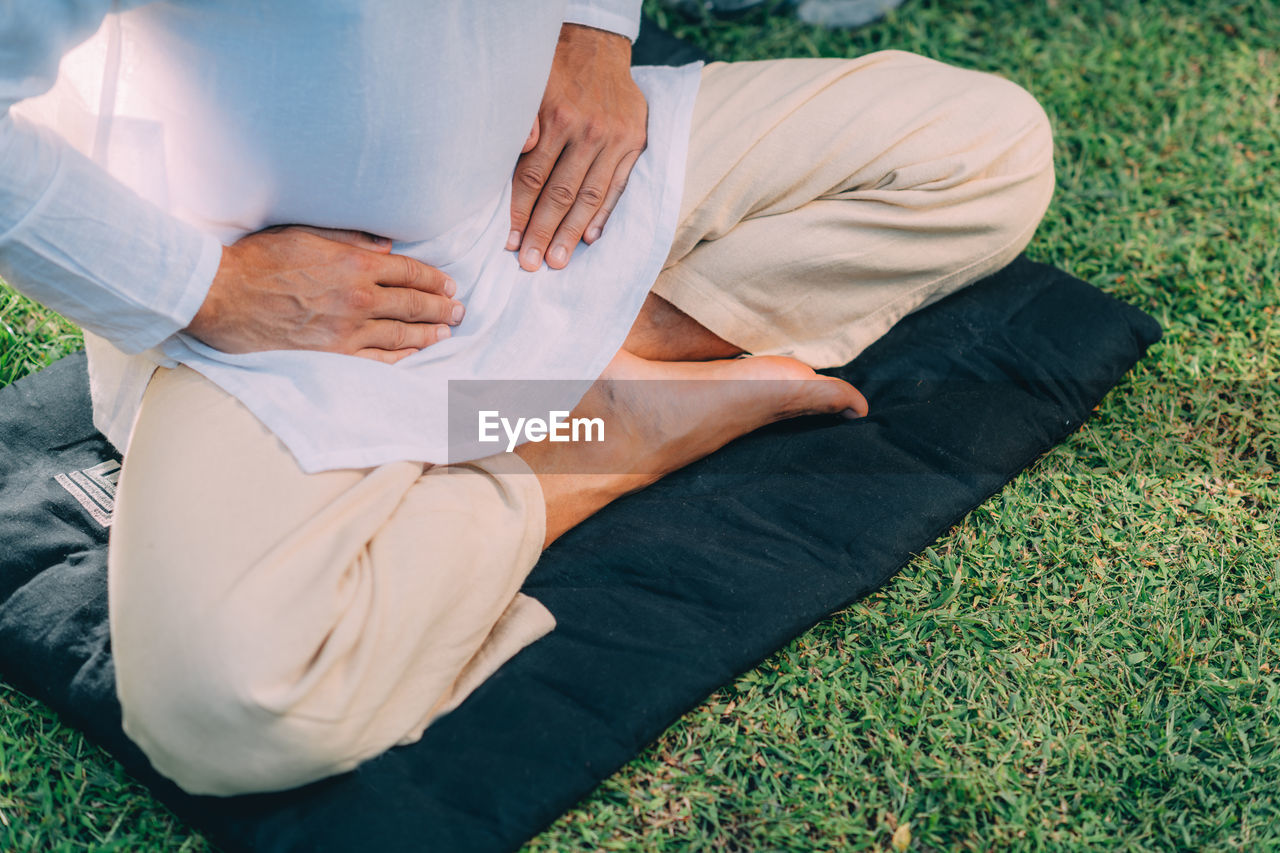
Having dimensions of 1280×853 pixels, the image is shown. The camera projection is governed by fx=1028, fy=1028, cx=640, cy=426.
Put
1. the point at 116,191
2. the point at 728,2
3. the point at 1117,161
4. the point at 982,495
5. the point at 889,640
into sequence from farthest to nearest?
the point at 728,2
the point at 1117,161
the point at 982,495
the point at 889,640
the point at 116,191

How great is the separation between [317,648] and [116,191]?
66 centimetres

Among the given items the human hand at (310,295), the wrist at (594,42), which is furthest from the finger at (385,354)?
the wrist at (594,42)

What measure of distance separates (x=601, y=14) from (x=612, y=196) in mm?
380

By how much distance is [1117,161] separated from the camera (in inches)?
103

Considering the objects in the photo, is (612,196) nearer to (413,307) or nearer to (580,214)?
(580,214)

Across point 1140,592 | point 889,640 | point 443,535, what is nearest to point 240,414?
point 443,535

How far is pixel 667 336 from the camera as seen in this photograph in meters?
1.87

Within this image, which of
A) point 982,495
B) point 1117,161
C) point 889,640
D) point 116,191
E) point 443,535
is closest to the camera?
point 116,191

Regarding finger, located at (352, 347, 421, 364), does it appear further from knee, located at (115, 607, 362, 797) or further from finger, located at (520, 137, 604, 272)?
knee, located at (115, 607, 362, 797)

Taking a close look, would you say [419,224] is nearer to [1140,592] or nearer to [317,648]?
[317,648]

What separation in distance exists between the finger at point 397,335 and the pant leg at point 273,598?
19 centimetres

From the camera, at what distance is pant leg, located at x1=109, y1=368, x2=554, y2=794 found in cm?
133

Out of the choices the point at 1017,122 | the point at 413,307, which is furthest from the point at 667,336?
the point at 1017,122

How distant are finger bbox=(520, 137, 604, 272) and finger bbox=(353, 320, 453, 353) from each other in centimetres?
19
